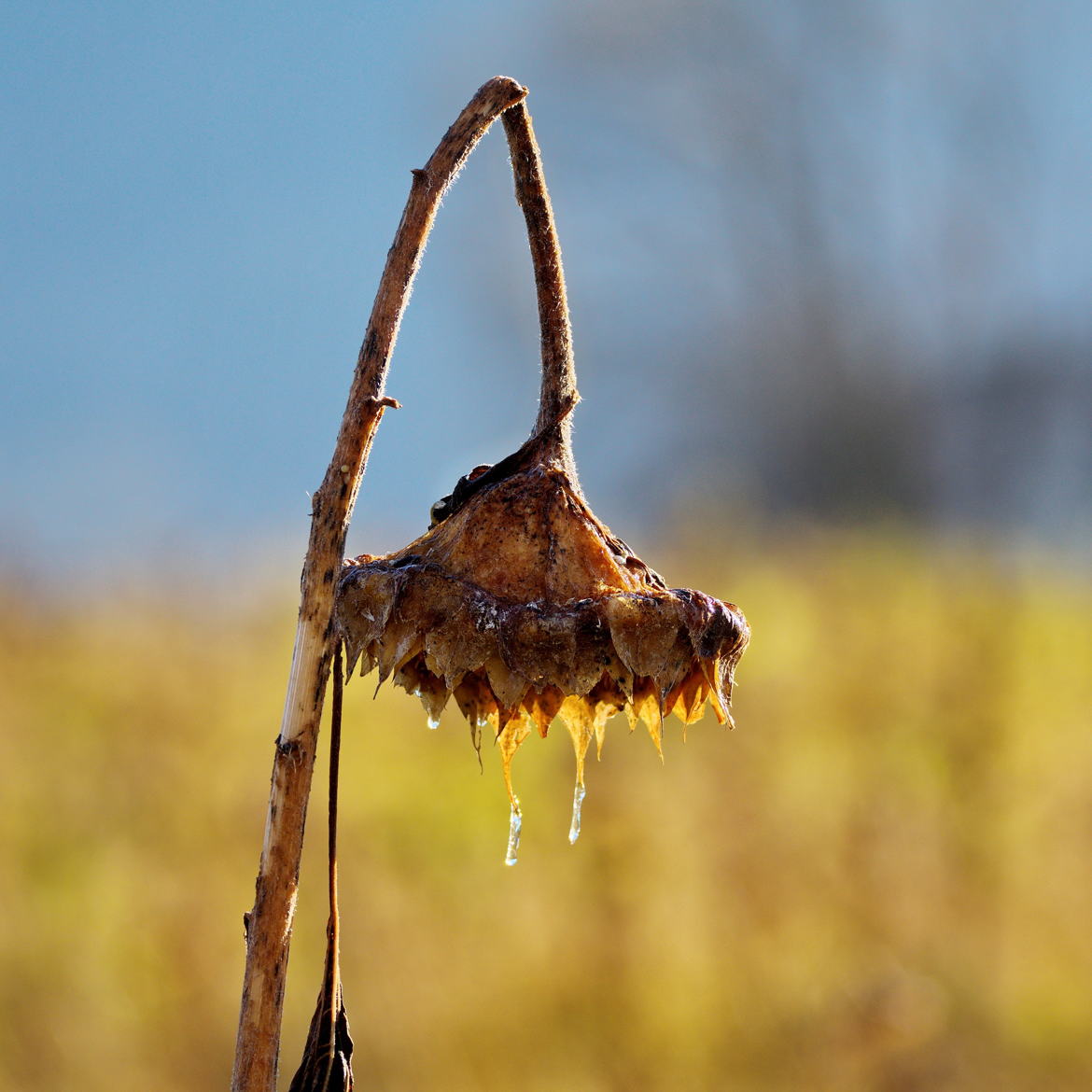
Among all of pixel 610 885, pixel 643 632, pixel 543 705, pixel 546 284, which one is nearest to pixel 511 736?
pixel 543 705

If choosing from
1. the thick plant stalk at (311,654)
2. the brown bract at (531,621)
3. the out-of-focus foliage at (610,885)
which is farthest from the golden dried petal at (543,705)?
the out-of-focus foliage at (610,885)

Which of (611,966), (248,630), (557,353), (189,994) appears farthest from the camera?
(248,630)

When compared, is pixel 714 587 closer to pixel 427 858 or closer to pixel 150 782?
pixel 427 858

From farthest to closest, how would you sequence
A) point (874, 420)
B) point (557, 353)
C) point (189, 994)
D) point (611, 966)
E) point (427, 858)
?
point (874, 420) → point (427, 858) → point (611, 966) → point (189, 994) → point (557, 353)

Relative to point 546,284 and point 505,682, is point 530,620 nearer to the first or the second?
point 505,682

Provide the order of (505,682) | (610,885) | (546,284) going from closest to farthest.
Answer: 1. (505,682)
2. (546,284)
3. (610,885)

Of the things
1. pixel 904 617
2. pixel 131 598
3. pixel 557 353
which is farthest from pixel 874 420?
pixel 557 353
